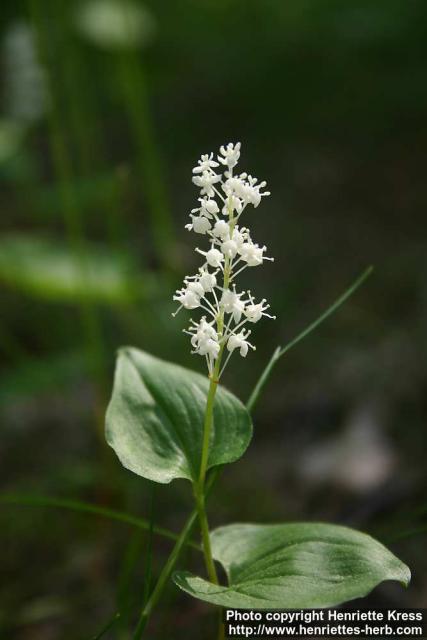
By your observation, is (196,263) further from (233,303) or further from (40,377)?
(233,303)

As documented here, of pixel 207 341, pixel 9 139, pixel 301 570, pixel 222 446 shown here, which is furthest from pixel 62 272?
pixel 301 570

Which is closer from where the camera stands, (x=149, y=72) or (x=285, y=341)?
(x=285, y=341)

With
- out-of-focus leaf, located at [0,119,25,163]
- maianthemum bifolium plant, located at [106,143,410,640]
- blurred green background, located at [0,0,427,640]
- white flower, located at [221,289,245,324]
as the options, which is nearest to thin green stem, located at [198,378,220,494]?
maianthemum bifolium plant, located at [106,143,410,640]

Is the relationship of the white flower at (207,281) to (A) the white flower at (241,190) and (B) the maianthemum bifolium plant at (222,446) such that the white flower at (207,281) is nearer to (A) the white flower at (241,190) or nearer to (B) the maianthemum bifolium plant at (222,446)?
(B) the maianthemum bifolium plant at (222,446)

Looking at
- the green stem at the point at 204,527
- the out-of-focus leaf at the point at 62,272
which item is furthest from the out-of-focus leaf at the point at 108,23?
the green stem at the point at 204,527

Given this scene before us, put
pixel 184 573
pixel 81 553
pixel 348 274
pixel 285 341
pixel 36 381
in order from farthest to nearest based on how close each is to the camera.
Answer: pixel 348 274
pixel 285 341
pixel 36 381
pixel 81 553
pixel 184 573

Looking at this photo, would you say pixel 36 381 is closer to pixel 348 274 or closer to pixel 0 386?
pixel 0 386

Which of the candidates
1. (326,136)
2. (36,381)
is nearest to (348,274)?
(326,136)

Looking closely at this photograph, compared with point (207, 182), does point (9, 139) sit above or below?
above
